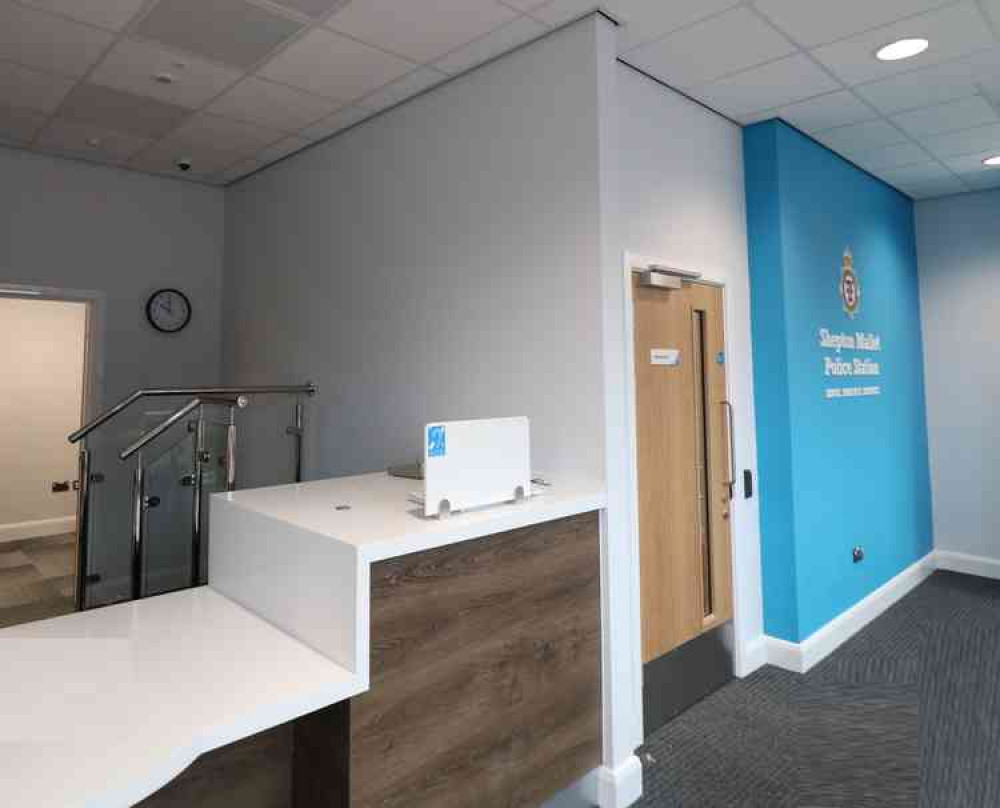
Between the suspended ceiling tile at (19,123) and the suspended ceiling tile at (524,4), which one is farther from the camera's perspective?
the suspended ceiling tile at (19,123)

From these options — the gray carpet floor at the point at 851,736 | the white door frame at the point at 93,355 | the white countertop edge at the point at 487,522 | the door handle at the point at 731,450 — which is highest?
the white door frame at the point at 93,355

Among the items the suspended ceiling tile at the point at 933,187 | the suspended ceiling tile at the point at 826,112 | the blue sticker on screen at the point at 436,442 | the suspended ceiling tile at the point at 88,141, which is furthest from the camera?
the suspended ceiling tile at the point at 933,187

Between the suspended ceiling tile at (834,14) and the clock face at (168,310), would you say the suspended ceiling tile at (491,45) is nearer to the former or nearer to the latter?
the suspended ceiling tile at (834,14)

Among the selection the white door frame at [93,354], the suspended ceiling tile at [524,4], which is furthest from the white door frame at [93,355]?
the suspended ceiling tile at [524,4]

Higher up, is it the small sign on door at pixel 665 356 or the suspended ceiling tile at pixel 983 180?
the suspended ceiling tile at pixel 983 180

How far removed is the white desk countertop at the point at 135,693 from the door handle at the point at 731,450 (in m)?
2.25

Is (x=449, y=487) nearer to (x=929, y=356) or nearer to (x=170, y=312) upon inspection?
(x=170, y=312)

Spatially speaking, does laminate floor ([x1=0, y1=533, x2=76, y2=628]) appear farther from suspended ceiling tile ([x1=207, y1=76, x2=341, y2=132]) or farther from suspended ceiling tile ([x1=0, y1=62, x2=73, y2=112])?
suspended ceiling tile ([x1=207, y1=76, x2=341, y2=132])

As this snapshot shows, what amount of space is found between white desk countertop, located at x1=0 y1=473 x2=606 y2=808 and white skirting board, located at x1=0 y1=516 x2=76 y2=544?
527 centimetres

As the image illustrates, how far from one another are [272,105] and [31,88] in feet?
3.74

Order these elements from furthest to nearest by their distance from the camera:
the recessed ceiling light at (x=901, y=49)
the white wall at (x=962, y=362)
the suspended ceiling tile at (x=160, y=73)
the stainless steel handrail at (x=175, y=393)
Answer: the white wall at (x=962, y=362) < the stainless steel handrail at (x=175, y=393) < the suspended ceiling tile at (x=160, y=73) < the recessed ceiling light at (x=901, y=49)

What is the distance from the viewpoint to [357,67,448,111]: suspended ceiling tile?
9.42ft

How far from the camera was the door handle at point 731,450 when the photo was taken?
10.4 ft

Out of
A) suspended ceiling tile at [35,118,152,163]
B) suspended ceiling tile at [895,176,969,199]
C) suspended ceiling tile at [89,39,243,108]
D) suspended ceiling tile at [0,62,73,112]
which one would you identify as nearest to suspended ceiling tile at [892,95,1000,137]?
suspended ceiling tile at [895,176,969,199]
